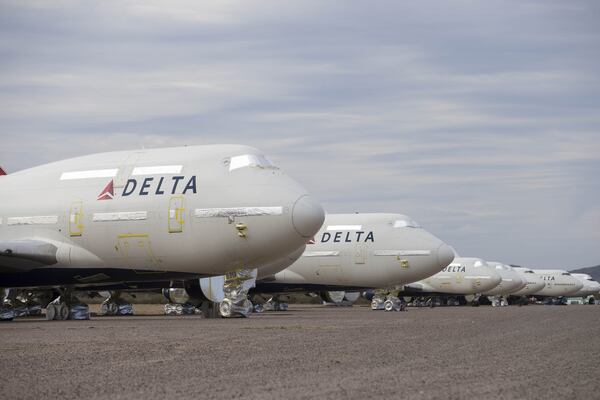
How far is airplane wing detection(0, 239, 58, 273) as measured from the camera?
3225 cm

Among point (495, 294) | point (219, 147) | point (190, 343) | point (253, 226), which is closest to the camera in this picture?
point (190, 343)

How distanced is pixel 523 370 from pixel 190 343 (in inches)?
289

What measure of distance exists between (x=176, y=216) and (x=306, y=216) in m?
4.02

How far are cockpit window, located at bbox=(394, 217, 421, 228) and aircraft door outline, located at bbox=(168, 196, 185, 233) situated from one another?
25.4 metres

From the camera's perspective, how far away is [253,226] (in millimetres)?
31328

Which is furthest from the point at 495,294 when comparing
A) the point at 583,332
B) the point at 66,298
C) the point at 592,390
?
the point at 592,390

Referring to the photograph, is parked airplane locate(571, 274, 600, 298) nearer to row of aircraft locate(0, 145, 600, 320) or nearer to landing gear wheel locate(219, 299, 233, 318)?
landing gear wheel locate(219, 299, 233, 318)

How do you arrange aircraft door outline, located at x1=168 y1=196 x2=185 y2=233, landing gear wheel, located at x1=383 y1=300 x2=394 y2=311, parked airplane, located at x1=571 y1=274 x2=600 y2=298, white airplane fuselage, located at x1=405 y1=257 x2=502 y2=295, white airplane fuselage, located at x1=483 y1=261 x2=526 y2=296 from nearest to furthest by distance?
aircraft door outline, located at x1=168 y1=196 x2=185 y2=233
landing gear wheel, located at x1=383 y1=300 x2=394 y2=311
white airplane fuselage, located at x1=405 y1=257 x2=502 y2=295
white airplane fuselage, located at x1=483 y1=261 x2=526 y2=296
parked airplane, located at x1=571 y1=274 x2=600 y2=298

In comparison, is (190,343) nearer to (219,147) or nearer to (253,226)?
(253,226)

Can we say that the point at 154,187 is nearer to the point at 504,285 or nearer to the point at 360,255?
the point at 360,255

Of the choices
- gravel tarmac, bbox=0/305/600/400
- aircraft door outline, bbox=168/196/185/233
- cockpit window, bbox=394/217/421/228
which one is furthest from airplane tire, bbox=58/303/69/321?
cockpit window, bbox=394/217/421/228

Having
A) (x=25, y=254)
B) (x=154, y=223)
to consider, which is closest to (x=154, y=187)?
(x=154, y=223)

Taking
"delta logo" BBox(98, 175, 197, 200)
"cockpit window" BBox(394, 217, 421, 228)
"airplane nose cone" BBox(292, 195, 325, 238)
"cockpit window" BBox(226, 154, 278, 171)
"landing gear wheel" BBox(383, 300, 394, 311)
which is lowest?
"landing gear wheel" BBox(383, 300, 394, 311)

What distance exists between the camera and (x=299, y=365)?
46.2 feet
